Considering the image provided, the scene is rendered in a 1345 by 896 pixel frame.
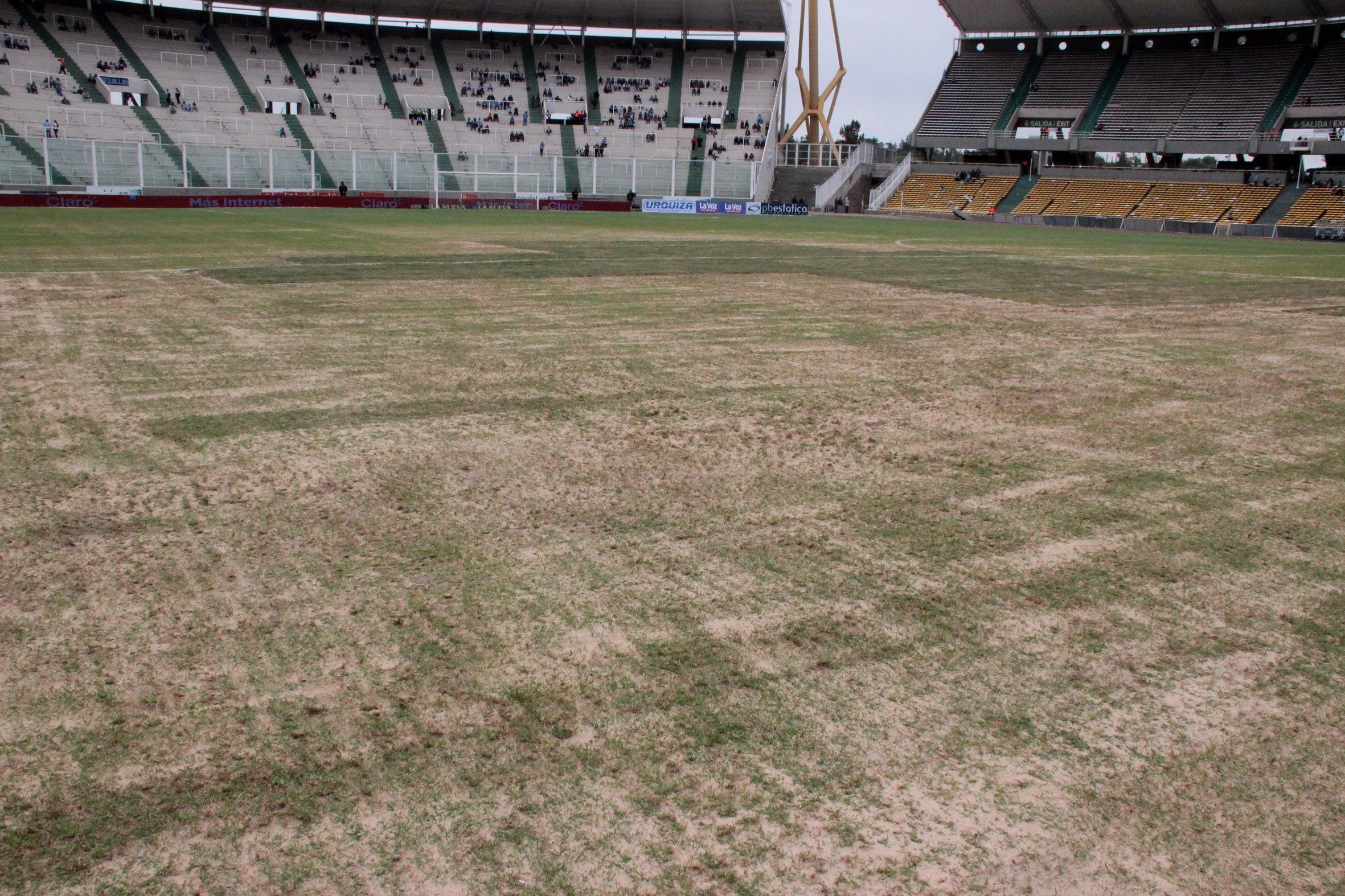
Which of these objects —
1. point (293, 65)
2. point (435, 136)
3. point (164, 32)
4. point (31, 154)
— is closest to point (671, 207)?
point (435, 136)

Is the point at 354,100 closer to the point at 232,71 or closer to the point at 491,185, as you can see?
the point at 232,71

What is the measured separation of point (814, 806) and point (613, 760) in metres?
0.46

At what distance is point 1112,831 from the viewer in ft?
7.18

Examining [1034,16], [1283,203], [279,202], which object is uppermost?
[1034,16]

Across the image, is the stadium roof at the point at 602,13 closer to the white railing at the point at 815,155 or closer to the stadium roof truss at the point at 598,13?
the stadium roof truss at the point at 598,13

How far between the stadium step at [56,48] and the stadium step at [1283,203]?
55.3 m

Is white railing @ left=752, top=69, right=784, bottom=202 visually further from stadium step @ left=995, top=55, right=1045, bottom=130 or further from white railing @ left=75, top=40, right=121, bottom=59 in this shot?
white railing @ left=75, top=40, right=121, bottom=59

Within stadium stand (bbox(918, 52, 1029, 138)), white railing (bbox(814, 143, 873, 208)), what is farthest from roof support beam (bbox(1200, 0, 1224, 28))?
white railing (bbox(814, 143, 873, 208))

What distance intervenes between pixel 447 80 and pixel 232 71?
Answer: 38.4 feet

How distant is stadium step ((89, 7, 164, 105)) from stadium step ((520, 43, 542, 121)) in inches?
762

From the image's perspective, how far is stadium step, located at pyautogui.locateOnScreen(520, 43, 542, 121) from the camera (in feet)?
203

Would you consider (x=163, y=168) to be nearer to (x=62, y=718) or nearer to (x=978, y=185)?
(x=978, y=185)

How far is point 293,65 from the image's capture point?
5953 centimetres

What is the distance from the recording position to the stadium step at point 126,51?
53688 millimetres
